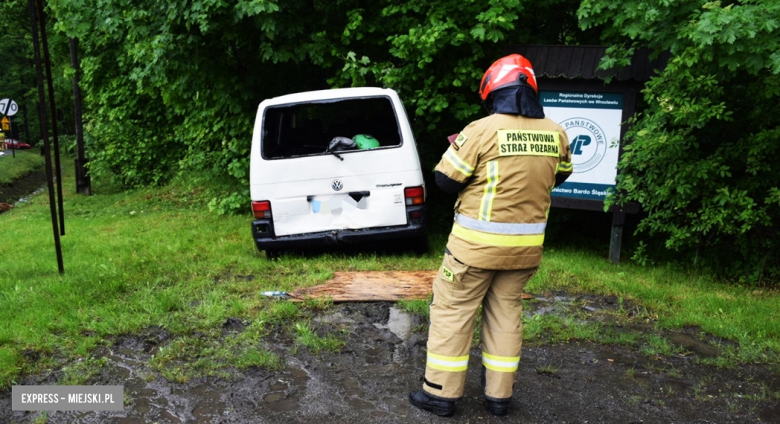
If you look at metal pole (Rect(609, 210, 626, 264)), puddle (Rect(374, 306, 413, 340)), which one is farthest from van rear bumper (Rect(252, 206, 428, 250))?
metal pole (Rect(609, 210, 626, 264))

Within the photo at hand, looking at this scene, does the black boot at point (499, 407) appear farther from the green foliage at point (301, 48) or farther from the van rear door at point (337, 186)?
the green foliage at point (301, 48)

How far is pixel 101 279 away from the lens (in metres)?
6.18

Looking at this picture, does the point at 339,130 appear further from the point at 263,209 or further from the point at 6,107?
the point at 6,107

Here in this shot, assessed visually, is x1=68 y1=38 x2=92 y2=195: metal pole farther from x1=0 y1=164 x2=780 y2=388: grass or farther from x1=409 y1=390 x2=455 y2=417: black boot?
x1=409 y1=390 x2=455 y2=417: black boot

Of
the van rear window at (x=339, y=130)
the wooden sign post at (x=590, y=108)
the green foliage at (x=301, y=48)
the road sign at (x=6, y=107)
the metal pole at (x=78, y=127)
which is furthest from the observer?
Answer: the road sign at (x=6, y=107)

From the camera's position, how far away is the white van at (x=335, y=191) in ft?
21.7

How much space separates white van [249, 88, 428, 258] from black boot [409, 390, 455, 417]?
3.09 metres

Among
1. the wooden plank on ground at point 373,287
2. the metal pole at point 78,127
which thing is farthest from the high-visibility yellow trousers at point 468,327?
the metal pole at point 78,127

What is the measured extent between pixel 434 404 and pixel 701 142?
14.6ft

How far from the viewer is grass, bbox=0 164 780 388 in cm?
453

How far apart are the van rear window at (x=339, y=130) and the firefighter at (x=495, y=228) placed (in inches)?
138

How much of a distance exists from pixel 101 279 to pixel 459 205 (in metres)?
3.92

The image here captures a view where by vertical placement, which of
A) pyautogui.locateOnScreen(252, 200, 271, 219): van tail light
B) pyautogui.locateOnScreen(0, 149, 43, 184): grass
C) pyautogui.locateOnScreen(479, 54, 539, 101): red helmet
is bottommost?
pyautogui.locateOnScreen(0, 149, 43, 184): grass

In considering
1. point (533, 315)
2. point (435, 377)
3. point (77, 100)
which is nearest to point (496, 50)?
point (533, 315)
